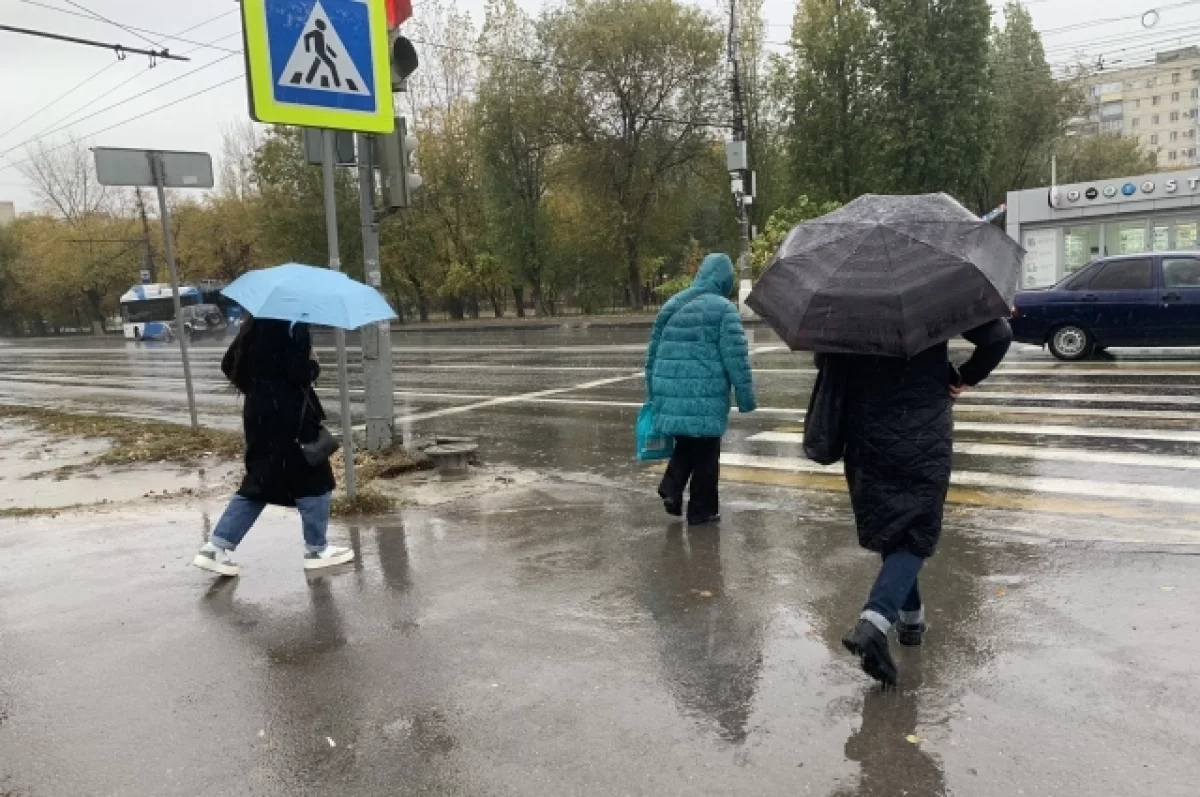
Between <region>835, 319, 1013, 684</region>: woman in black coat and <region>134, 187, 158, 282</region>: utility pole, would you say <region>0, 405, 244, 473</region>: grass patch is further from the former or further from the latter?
<region>134, 187, 158, 282</region>: utility pole

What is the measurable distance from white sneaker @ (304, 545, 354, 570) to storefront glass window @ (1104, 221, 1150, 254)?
27.5m

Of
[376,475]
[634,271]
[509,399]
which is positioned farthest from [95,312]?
[376,475]

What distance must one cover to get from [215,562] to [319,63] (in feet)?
11.3

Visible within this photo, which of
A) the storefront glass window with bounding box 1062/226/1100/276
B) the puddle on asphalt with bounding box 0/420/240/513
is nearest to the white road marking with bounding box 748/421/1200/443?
the puddle on asphalt with bounding box 0/420/240/513

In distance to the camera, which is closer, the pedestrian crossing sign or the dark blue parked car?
the pedestrian crossing sign

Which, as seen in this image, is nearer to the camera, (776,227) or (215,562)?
(215,562)

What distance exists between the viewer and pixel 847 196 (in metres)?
37.9

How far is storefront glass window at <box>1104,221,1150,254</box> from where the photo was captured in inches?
1034

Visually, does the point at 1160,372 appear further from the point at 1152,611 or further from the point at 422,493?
the point at 422,493

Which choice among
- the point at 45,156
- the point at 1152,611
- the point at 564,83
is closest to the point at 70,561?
the point at 1152,611

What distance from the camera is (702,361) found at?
5.80 meters

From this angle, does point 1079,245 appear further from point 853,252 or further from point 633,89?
point 853,252

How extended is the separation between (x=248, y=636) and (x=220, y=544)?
1115mm

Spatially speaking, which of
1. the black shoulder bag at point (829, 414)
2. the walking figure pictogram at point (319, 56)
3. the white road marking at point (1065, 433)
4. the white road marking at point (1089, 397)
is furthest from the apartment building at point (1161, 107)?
the black shoulder bag at point (829, 414)
